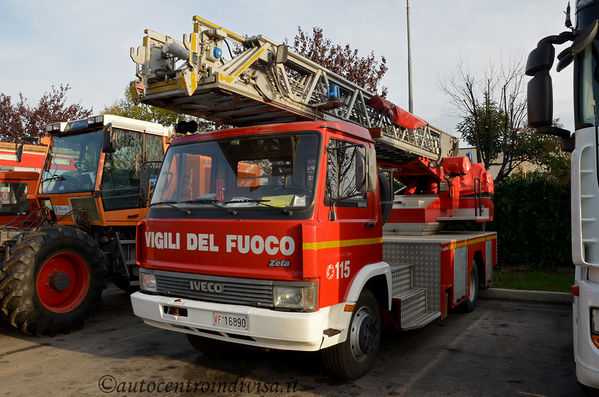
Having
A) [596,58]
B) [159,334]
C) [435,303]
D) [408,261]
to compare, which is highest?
[596,58]

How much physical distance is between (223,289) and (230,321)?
299 millimetres

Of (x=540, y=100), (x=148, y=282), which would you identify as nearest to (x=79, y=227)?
(x=148, y=282)

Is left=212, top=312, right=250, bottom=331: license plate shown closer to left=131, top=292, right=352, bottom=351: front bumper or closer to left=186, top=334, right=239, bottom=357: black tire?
left=131, top=292, right=352, bottom=351: front bumper

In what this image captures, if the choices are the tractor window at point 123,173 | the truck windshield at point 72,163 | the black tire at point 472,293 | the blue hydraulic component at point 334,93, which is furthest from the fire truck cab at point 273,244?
the truck windshield at point 72,163

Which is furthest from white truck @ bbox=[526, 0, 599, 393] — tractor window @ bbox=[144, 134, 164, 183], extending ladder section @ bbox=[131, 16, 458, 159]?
tractor window @ bbox=[144, 134, 164, 183]

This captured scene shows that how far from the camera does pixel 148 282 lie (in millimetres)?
4473

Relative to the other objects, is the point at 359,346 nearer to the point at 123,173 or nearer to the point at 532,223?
the point at 123,173

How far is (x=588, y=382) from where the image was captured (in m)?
2.93

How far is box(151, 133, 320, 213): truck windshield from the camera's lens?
398 centimetres

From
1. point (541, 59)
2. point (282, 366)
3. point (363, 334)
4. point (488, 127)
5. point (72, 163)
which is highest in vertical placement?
point (488, 127)

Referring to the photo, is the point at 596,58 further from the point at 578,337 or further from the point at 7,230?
the point at 7,230

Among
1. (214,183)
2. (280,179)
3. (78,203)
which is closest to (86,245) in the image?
(78,203)

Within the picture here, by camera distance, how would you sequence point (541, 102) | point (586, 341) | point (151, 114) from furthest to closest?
1. point (151, 114)
2. point (541, 102)
3. point (586, 341)

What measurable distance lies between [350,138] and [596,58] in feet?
6.66
